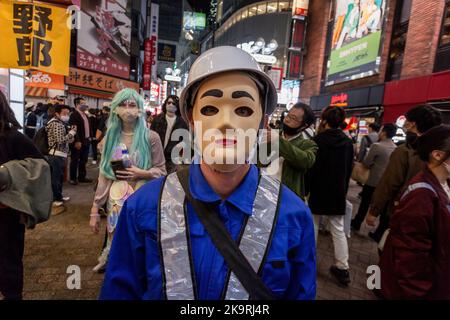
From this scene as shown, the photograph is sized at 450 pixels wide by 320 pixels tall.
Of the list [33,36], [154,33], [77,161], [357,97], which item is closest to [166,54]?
[154,33]

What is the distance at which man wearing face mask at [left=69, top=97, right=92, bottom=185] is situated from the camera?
604 cm

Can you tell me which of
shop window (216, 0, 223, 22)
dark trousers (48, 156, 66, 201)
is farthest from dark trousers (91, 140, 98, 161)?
shop window (216, 0, 223, 22)

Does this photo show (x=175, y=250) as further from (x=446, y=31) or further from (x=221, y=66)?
(x=446, y=31)

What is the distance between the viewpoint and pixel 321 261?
3.69 metres

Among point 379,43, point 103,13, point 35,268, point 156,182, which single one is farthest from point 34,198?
point 103,13

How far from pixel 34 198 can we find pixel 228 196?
1.49m

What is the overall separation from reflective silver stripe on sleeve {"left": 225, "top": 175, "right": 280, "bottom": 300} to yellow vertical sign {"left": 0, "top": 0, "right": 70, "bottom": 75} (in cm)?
361

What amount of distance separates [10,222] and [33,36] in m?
2.48

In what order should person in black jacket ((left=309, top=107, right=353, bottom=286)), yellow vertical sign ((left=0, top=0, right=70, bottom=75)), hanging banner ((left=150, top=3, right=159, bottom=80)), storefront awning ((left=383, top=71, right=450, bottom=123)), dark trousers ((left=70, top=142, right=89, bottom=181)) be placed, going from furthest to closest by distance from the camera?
hanging banner ((left=150, top=3, right=159, bottom=80))
storefront awning ((left=383, top=71, right=450, bottom=123))
dark trousers ((left=70, top=142, right=89, bottom=181))
yellow vertical sign ((left=0, top=0, right=70, bottom=75))
person in black jacket ((left=309, top=107, right=353, bottom=286))

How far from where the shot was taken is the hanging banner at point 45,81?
1271cm

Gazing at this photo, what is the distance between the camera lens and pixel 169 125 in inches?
184

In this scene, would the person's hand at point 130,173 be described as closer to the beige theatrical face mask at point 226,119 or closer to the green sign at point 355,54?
the beige theatrical face mask at point 226,119

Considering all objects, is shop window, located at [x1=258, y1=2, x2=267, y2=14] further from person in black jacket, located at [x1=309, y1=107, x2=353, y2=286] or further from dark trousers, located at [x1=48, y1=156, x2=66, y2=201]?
person in black jacket, located at [x1=309, y1=107, x2=353, y2=286]

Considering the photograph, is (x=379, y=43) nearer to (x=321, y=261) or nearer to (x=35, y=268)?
(x=321, y=261)
